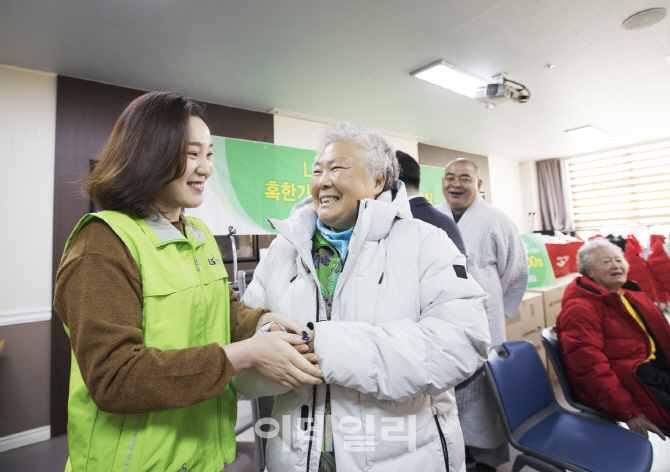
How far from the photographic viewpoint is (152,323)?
2.46 ft

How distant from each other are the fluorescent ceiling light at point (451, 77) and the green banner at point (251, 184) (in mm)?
1534

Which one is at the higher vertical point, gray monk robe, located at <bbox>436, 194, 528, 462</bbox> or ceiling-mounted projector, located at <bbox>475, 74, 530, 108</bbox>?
ceiling-mounted projector, located at <bbox>475, 74, 530, 108</bbox>

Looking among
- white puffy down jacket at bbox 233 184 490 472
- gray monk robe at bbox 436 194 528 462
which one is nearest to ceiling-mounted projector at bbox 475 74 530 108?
gray monk robe at bbox 436 194 528 462

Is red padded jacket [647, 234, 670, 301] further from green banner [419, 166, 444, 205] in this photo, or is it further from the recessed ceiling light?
green banner [419, 166, 444, 205]

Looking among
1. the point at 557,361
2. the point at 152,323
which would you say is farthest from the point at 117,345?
the point at 557,361

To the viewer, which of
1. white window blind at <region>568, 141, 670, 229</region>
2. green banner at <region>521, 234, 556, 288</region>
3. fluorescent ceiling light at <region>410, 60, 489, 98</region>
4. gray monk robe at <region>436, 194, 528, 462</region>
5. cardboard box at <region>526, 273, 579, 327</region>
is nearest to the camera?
gray monk robe at <region>436, 194, 528, 462</region>

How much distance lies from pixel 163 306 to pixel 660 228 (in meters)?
7.91

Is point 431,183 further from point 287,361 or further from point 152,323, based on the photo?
point 152,323

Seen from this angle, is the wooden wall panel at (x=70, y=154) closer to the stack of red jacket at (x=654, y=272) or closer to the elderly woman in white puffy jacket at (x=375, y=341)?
the elderly woman in white puffy jacket at (x=375, y=341)

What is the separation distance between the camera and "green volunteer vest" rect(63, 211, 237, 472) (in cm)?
72

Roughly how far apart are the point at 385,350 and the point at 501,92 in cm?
340

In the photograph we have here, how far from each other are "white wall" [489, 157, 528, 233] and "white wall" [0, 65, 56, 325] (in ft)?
21.7

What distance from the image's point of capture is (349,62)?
294cm

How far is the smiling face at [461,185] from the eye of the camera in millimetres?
2463
